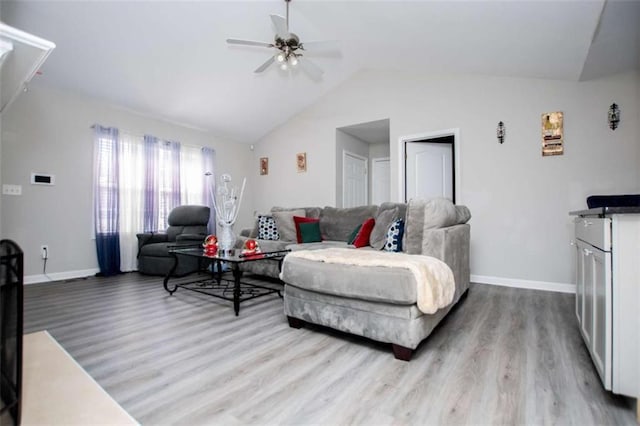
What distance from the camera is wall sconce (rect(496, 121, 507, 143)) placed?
3799mm

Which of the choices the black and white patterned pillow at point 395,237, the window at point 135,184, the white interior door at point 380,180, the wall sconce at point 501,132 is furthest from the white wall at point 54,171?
the wall sconce at point 501,132

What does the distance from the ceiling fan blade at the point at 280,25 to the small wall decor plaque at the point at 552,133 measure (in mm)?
3057

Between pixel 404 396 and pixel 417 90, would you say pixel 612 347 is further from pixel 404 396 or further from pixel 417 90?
pixel 417 90

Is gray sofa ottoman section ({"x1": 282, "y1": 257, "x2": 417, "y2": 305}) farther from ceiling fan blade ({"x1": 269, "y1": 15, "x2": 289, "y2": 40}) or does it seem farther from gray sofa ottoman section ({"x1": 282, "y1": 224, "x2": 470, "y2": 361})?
ceiling fan blade ({"x1": 269, "y1": 15, "x2": 289, "y2": 40})

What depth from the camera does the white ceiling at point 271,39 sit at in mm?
2668

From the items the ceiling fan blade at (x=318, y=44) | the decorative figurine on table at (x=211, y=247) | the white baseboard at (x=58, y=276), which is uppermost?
the ceiling fan blade at (x=318, y=44)

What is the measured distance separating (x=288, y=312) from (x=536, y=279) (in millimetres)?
3031

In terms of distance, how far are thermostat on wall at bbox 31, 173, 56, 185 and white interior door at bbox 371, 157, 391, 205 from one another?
204 inches

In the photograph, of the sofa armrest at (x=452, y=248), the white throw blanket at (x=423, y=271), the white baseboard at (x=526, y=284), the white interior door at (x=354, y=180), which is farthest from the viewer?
the white interior door at (x=354, y=180)

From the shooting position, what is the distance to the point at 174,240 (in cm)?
458

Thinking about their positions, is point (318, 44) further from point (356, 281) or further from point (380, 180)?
point (380, 180)

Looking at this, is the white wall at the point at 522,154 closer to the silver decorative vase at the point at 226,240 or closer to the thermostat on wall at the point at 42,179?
the silver decorative vase at the point at 226,240

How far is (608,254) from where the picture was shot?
135cm

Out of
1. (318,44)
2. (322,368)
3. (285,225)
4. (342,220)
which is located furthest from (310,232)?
(322,368)
